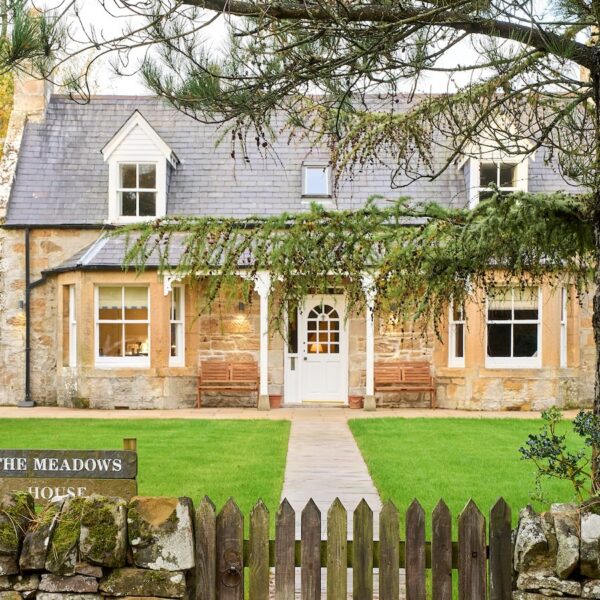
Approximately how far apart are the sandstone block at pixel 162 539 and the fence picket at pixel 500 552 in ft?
5.40

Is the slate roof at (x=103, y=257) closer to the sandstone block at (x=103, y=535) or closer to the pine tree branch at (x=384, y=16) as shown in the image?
the pine tree branch at (x=384, y=16)

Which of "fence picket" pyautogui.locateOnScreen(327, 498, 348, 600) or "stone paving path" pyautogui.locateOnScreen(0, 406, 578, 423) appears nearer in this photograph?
"fence picket" pyautogui.locateOnScreen(327, 498, 348, 600)

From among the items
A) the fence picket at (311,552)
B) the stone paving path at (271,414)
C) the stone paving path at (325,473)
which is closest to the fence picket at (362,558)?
the fence picket at (311,552)

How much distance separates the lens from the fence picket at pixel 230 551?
4.58 meters

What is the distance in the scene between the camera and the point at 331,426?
14.8 metres

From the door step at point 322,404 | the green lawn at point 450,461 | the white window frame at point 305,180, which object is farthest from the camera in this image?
the white window frame at point 305,180

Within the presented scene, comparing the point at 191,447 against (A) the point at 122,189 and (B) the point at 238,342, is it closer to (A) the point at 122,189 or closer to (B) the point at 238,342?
(B) the point at 238,342

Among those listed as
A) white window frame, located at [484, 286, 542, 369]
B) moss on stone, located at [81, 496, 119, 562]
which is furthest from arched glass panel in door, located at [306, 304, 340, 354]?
moss on stone, located at [81, 496, 119, 562]

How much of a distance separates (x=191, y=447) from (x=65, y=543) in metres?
7.64

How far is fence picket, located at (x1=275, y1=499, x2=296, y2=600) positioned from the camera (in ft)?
15.0

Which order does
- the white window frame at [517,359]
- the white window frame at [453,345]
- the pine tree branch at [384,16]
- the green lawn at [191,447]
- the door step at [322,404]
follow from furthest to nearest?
the door step at [322,404], the white window frame at [453,345], the white window frame at [517,359], the green lawn at [191,447], the pine tree branch at [384,16]

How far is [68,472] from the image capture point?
4.97 metres

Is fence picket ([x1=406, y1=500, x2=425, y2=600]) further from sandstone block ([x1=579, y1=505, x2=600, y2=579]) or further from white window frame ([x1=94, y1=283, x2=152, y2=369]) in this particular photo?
white window frame ([x1=94, y1=283, x2=152, y2=369])

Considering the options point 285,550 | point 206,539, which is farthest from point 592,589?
point 206,539
